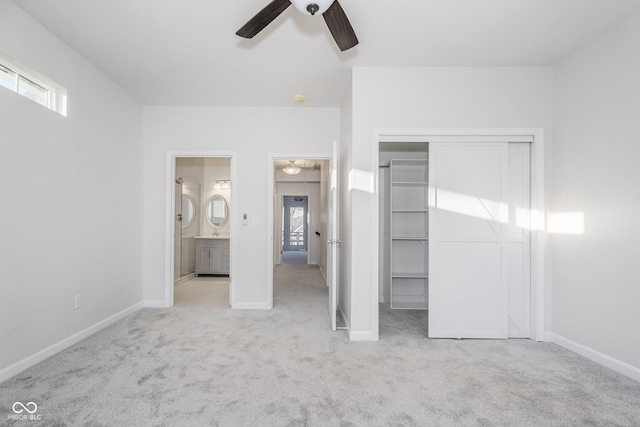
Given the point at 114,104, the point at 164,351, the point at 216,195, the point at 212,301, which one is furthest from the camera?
the point at 216,195

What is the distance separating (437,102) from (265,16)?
1.87m

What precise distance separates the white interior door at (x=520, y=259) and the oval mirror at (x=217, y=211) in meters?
5.27

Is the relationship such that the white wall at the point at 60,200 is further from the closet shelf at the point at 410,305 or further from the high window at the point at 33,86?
the closet shelf at the point at 410,305

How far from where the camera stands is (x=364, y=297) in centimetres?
294

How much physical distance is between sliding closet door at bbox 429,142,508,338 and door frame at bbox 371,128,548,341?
14cm

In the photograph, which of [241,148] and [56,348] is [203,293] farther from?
[241,148]

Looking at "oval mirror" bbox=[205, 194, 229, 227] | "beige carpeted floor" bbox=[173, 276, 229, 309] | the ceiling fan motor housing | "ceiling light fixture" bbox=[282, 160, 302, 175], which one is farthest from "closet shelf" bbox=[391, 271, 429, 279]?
"oval mirror" bbox=[205, 194, 229, 227]

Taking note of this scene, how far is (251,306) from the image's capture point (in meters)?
3.94

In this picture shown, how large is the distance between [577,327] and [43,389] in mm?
4182

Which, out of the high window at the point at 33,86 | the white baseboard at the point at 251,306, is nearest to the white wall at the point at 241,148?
the white baseboard at the point at 251,306

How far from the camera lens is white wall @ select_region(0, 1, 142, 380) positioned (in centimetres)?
219

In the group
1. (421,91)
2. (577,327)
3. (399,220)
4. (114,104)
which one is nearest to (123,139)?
(114,104)

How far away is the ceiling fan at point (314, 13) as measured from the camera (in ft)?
5.74

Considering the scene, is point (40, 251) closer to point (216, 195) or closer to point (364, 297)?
point (364, 297)
